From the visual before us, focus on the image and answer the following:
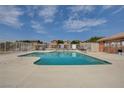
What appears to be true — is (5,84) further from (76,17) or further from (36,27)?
(36,27)

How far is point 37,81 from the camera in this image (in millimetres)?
4652

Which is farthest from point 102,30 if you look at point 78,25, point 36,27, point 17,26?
point 17,26

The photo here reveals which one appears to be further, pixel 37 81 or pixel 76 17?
pixel 76 17

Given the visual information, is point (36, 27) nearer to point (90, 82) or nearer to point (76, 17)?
point (76, 17)

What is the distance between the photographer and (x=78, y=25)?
62.0 ft

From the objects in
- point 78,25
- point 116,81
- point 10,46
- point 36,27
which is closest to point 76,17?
point 78,25

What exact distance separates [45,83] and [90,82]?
1.05 metres

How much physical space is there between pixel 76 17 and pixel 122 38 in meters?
5.26

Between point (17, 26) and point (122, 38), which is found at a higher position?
point (17, 26)

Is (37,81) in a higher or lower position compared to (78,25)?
lower
